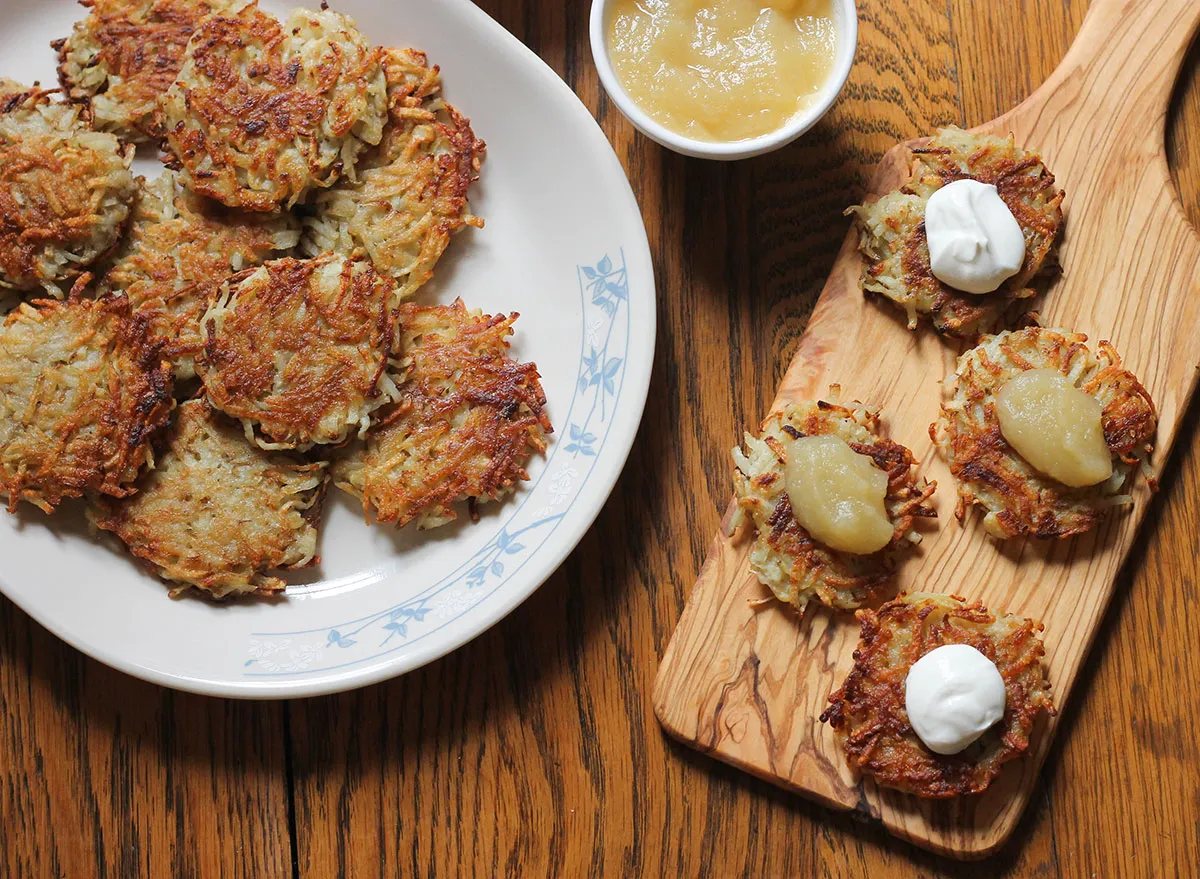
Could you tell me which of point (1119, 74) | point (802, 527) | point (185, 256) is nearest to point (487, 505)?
point (802, 527)

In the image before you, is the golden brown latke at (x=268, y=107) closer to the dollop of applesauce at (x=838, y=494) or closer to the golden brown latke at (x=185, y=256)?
the golden brown latke at (x=185, y=256)

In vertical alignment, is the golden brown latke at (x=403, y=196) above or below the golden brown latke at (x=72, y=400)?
above

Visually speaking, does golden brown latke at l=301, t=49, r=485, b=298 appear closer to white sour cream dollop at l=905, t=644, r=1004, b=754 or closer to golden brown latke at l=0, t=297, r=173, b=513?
golden brown latke at l=0, t=297, r=173, b=513

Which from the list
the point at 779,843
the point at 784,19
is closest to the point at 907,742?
the point at 779,843

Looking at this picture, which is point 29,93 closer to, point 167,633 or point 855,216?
point 167,633

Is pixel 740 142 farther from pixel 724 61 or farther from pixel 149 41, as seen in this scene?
pixel 149 41

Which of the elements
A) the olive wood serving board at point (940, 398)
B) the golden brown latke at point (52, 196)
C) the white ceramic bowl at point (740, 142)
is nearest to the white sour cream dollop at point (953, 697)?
the olive wood serving board at point (940, 398)

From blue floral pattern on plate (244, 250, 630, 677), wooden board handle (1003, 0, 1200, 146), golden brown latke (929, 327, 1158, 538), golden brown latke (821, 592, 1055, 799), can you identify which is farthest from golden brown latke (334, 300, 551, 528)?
wooden board handle (1003, 0, 1200, 146)
